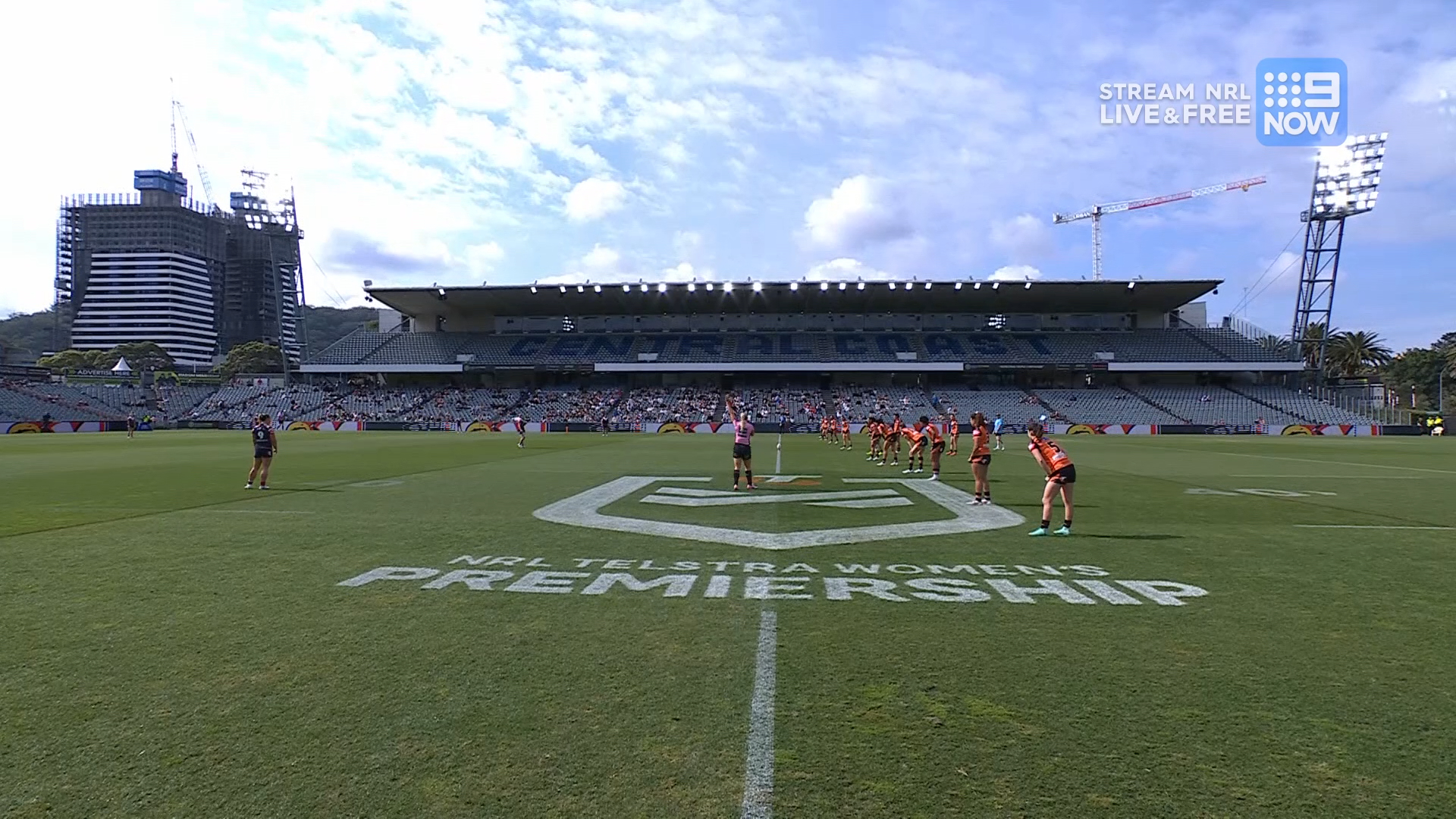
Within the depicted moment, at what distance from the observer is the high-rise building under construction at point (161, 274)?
17200 cm

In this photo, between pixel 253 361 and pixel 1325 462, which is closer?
pixel 1325 462

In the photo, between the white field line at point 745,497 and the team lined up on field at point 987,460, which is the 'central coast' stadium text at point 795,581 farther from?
the white field line at point 745,497

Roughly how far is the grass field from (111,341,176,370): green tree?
6027 inches

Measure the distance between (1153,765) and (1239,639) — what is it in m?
2.70

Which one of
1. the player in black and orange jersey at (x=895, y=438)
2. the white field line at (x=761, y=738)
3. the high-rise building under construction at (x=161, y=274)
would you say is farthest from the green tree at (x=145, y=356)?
the white field line at (x=761, y=738)

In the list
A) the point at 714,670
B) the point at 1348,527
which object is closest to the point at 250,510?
the point at 714,670

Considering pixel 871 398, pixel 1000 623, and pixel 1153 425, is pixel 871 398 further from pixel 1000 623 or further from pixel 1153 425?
pixel 1000 623

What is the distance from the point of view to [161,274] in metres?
172

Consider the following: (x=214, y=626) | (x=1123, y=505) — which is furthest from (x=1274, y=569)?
(x=214, y=626)

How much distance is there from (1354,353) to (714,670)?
359ft

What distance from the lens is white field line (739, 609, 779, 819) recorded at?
124 inches

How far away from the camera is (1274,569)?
8.02m

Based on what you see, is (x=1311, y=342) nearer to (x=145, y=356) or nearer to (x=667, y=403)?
(x=667, y=403)

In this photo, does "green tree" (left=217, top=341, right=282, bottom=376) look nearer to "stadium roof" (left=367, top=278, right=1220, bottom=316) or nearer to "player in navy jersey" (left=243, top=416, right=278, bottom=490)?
"stadium roof" (left=367, top=278, right=1220, bottom=316)
